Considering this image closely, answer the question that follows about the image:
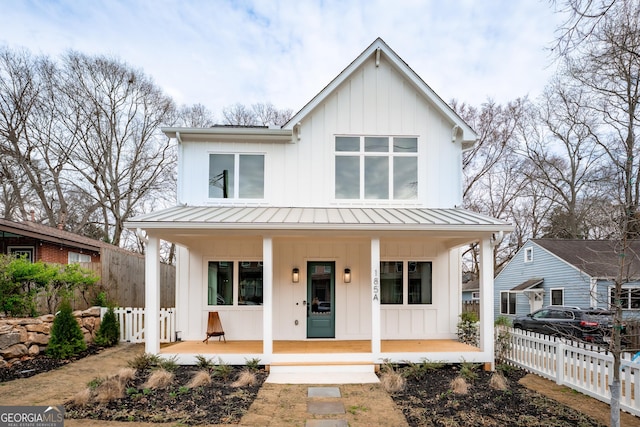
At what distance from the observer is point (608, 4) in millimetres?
4754

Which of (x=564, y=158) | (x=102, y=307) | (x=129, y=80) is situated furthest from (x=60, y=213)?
(x=564, y=158)

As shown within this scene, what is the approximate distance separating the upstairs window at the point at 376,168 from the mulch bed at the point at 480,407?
4762 mm

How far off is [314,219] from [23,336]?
21.6 ft

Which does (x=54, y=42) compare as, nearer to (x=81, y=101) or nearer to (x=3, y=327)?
(x=81, y=101)

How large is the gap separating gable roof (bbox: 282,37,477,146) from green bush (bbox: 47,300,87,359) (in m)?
6.71

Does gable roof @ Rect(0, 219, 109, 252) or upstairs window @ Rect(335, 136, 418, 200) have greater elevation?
upstairs window @ Rect(335, 136, 418, 200)

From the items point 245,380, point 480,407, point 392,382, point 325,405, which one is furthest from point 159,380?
point 480,407

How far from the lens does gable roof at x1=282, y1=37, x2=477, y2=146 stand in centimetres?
996

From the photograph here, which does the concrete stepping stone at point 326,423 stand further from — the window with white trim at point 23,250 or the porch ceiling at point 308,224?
the window with white trim at point 23,250

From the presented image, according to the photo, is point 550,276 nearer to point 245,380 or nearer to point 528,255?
point 528,255

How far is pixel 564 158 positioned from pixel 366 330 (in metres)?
21.3

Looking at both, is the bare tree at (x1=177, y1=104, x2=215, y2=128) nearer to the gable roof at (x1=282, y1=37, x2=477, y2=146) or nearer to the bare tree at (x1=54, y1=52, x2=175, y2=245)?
the bare tree at (x1=54, y1=52, x2=175, y2=245)

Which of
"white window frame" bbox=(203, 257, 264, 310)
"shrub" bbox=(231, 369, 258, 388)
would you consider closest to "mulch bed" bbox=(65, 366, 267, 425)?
"shrub" bbox=(231, 369, 258, 388)

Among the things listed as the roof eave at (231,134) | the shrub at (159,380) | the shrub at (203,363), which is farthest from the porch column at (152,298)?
the roof eave at (231,134)
